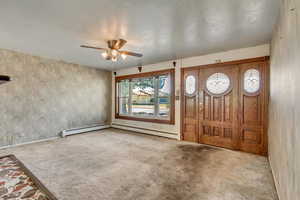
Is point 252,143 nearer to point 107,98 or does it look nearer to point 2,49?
point 107,98

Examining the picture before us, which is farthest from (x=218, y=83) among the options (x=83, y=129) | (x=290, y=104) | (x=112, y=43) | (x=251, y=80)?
(x=83, y=129)

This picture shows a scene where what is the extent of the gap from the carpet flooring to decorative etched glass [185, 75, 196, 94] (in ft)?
5.14

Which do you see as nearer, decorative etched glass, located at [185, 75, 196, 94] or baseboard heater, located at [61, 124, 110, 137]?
decorative etched glass, located at [185, 75, 196, 94]

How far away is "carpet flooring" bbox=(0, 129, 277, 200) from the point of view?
6.57 feet

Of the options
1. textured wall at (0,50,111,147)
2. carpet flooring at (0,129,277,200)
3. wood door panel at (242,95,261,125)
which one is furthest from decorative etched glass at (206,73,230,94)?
textured wall at (0,50,111,147)

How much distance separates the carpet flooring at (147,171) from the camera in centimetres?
200

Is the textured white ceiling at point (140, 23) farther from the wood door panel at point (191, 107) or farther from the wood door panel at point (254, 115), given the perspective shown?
the wood door panel at point (191, 107)

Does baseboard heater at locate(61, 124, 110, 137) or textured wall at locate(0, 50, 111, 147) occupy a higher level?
textured wall at locate(0, 50, 111, 147)

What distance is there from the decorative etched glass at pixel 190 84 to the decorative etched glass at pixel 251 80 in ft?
4.21

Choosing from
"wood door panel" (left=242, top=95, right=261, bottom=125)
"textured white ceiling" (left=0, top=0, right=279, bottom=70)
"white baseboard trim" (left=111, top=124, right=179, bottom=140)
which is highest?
"textured white ceiling" (left=0, top=0, right=279, bottom=70)

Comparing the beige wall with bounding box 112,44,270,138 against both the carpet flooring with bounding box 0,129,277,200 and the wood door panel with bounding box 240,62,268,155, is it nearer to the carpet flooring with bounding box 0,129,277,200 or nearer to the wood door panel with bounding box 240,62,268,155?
the wood door panel with bounding box 240,62,268,155

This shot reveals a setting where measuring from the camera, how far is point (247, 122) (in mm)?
3590

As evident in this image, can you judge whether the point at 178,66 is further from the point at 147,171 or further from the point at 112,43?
the point at 147,171

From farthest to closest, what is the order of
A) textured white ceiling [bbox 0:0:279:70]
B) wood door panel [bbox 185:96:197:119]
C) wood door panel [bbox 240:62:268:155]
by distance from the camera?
wood door panel [bbox 185:96:197:119] < wood door panel [bbox 240:62:268:155] < textured white ceiling [bbox 0:0:279:70]
